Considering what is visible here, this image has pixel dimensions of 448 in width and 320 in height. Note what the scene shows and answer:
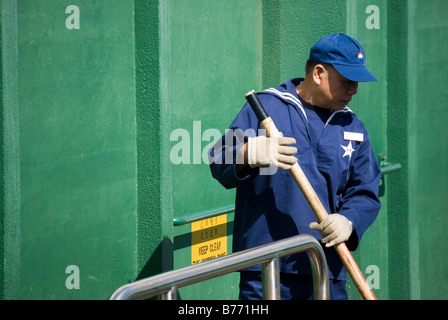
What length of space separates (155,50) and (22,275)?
1.30 metres

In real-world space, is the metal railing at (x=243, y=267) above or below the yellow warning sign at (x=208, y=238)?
above

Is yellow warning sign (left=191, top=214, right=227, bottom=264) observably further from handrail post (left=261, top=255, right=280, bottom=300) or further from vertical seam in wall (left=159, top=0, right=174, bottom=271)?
handrail post (left=261, top=255, right=280, bottom=300)

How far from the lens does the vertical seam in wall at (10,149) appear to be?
2.98m

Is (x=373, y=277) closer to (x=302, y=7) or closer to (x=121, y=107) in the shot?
(x=302, y=7)

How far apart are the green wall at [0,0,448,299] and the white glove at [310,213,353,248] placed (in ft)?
3.14

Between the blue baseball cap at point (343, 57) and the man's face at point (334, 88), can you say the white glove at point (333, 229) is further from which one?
the blue baseball cap at point (343, 57)

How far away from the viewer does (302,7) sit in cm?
495

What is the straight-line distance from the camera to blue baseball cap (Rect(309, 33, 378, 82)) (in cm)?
335

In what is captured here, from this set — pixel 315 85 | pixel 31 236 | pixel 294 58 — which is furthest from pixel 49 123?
pixel 294 58

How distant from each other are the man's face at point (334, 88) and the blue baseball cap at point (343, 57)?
40 millimetres

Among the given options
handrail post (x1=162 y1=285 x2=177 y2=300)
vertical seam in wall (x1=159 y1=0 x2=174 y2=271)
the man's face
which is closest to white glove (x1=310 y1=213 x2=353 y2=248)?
the man's face

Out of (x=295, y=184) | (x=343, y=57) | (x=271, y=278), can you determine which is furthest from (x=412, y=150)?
(x=271, y=278)

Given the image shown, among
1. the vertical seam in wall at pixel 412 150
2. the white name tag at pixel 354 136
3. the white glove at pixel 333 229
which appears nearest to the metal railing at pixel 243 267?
the white glove at pixel 333 229

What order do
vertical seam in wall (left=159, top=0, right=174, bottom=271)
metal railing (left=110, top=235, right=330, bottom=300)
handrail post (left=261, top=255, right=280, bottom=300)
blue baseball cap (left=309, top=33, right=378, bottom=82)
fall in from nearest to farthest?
metal railing (left=110, top=235, right=330, bottom=300)
handrail post (left=261, top=255, right=280, bottom=300)
blue baseball cap (left=309, top=33, right=378, bottom=82)
vertical seam in wall (left=159, top=0, right=174, bottom=271)
